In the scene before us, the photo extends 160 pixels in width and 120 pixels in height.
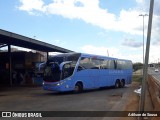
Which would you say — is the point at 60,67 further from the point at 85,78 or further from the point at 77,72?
the point at 85,78

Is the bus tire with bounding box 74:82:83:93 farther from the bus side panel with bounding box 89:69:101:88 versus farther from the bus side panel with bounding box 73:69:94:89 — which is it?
the bus side panel with bounding box 89:69:101:88

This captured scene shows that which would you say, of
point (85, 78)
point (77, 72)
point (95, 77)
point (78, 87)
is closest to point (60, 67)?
point (77, 72)

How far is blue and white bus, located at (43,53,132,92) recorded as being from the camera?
25586 mm

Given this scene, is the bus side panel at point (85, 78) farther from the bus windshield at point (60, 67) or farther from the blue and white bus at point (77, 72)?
the bus windshield at point (60, 67)

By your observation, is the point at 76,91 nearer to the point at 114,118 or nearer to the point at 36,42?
the point at 36,42

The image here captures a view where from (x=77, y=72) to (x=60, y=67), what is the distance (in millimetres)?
1930

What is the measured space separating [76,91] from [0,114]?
519 inches

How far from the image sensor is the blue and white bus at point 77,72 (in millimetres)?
25586

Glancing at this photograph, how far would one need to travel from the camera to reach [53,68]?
25844 millimetres

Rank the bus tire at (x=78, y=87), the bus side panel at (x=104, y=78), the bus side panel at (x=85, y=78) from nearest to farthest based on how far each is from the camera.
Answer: the bus side panel at (x=85, y=78), the bus tire at (x=78, y=87), the bus side panel at (x=104, y=78)

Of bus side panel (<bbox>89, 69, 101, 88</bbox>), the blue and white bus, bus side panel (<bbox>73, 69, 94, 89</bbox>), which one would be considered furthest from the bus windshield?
bus side panel (<bbox>89, 69, 101, 88</bbox>)

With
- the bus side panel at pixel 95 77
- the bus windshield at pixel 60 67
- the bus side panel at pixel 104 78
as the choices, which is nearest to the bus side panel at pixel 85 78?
the bus side panel at pixel 95 77

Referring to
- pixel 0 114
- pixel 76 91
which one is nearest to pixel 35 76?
pixel 76 91

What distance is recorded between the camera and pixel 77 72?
88.2 feet
